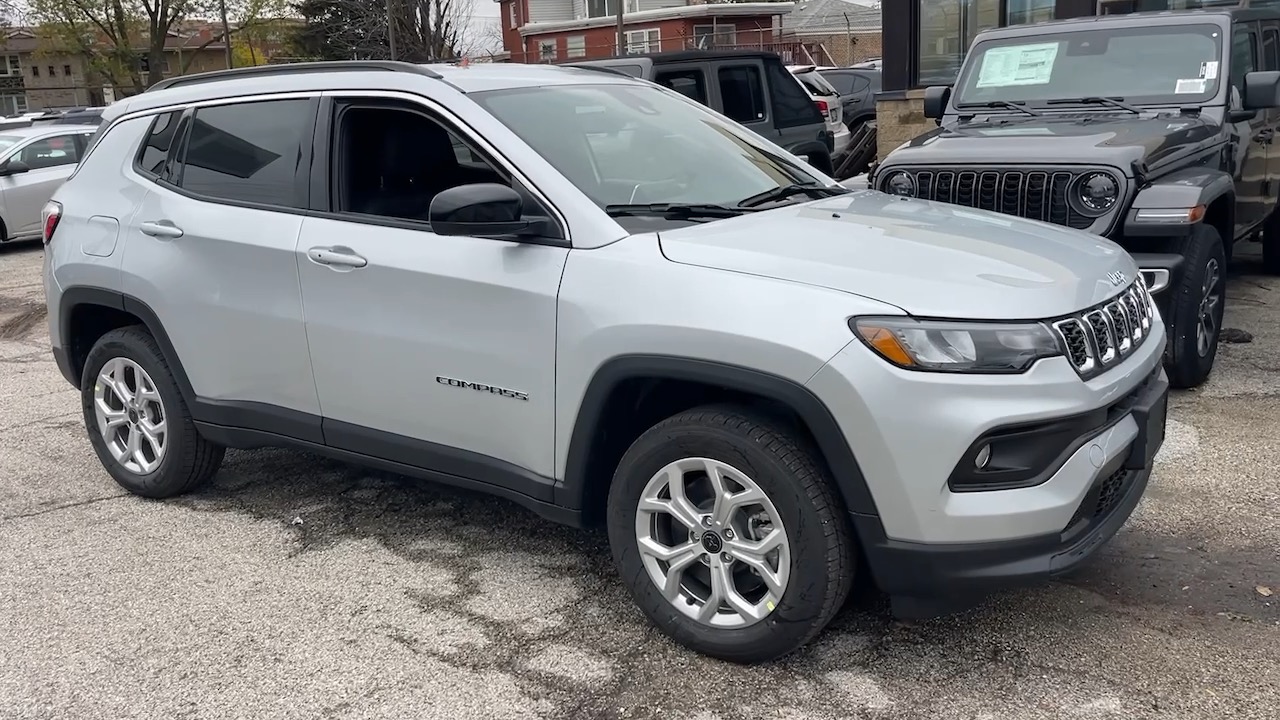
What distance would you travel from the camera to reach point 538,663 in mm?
3320

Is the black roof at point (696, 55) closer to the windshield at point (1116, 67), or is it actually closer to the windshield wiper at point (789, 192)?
the windshield at point (1116, 67)

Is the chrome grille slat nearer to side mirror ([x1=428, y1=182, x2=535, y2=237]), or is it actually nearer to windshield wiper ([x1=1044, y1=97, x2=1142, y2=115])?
windshield wiper ([x1=1044, y1=97, x2=1142, y2=115])

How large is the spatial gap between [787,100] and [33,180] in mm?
10227

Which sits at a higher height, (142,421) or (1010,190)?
(1010,190)

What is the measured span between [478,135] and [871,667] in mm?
2106

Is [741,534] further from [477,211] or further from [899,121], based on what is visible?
[899,121]

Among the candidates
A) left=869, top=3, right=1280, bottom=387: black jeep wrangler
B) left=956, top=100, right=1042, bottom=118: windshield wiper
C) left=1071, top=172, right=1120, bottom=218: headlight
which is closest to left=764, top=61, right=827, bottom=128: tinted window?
left=869, top=3, right=1280, bottom=387: black jeep wrangler

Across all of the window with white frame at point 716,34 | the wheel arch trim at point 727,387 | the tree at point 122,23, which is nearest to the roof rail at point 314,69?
the wheel arch trim at point 727,387

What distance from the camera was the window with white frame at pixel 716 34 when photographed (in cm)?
4397

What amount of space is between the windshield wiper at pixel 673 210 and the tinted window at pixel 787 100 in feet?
20.5

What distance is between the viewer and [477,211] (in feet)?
10.9

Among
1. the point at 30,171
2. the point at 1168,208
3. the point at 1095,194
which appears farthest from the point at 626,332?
the point at 30,171

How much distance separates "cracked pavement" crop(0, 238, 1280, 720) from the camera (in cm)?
310

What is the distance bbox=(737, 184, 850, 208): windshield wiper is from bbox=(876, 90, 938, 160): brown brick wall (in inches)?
328
